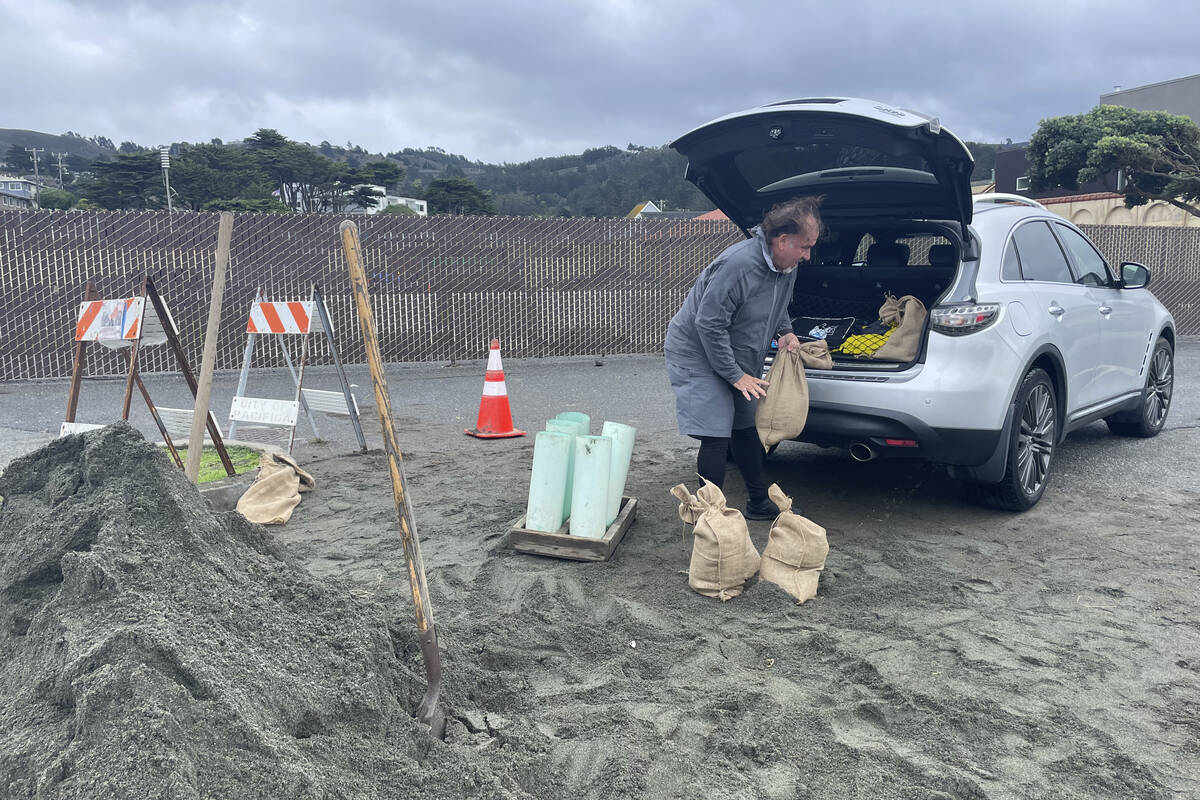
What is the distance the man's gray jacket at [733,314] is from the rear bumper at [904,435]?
56 cm

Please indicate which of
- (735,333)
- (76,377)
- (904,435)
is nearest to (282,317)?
(76,377)

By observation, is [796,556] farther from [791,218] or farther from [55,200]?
[55,200]

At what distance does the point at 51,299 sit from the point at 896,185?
36.4 feet

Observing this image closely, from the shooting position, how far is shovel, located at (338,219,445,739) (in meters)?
2.61

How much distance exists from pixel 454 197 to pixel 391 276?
6896 centimetres

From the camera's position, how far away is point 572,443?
4434mm

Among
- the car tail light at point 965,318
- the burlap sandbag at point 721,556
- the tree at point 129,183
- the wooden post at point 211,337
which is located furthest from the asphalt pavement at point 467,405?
the tree at point 129,183

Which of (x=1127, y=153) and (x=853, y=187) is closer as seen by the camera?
(x=853, y=187)

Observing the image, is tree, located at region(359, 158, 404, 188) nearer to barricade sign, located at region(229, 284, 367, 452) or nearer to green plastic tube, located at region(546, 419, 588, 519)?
barricade sign, located at region(229, 284, 367, 452)

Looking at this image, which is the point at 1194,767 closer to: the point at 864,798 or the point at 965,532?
the point at 864,798

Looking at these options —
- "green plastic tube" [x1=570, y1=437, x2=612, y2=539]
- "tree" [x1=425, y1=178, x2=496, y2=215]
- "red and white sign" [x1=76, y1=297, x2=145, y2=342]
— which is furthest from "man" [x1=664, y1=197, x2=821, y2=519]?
"tree" [x1=425, y1=178, x2=496, y2=215]

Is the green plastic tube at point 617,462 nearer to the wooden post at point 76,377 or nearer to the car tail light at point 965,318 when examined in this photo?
the car tail light at point 965,318

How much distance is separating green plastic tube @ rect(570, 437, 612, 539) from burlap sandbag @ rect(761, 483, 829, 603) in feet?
2.90

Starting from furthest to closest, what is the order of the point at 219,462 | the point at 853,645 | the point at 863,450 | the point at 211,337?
the point at 219,462 → the point at 863,450 → the point at 211,337 → the point at 853,645
